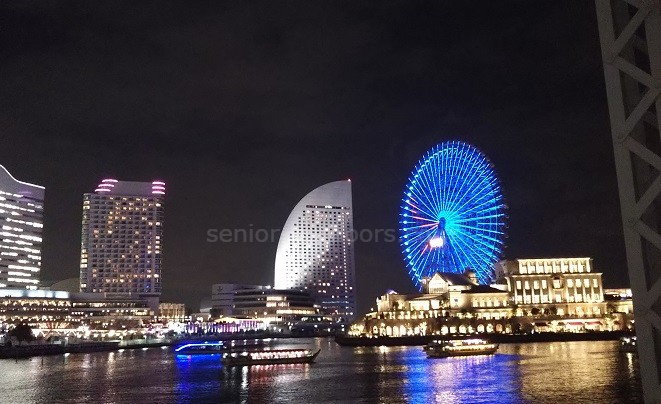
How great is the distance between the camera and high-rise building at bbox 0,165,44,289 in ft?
529

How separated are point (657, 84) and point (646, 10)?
0.56 metres

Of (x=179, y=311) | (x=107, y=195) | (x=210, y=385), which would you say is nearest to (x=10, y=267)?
(x=107, y=195)

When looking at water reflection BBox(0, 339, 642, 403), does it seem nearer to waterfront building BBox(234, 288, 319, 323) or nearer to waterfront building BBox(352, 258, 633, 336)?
waterfront building BBox(352, 258, 633, 336)

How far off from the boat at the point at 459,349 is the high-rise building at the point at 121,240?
375ft

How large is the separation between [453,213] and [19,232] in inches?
4978

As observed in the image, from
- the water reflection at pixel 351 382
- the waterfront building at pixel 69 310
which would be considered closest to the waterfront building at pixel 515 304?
the water reflection at pixel 351 382

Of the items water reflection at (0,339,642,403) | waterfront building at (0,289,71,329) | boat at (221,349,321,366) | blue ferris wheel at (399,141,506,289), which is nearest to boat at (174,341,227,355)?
water reflection at (0,339,642,403)

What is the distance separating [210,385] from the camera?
44.7m

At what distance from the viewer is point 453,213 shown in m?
85.0

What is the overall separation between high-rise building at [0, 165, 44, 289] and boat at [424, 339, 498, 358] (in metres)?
127

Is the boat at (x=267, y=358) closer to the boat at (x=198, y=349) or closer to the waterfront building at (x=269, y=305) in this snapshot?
the boat at (x=198, y=349)

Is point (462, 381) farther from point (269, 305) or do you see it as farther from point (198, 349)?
point (269, 305)

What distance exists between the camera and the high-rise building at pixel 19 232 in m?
161

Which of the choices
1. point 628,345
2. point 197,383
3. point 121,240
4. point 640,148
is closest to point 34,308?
point 121,240
